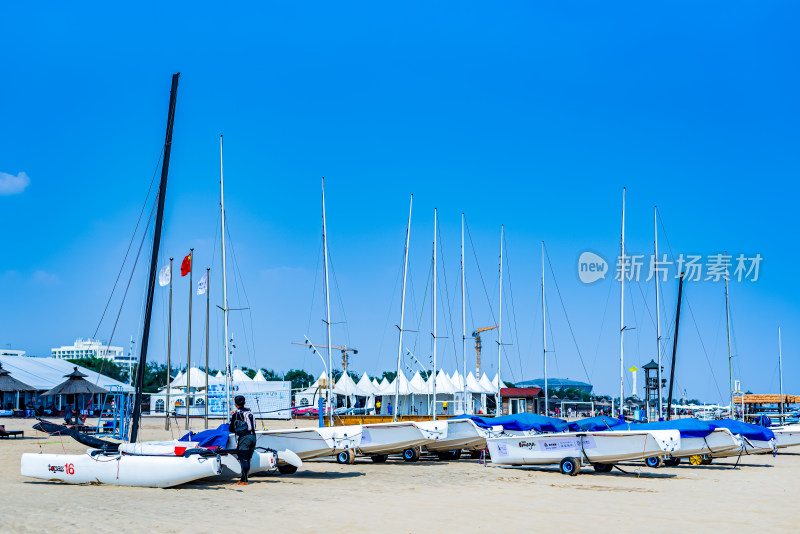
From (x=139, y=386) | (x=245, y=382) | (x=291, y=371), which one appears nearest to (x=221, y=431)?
(x=139, y=386)

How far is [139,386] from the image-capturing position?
1734cm

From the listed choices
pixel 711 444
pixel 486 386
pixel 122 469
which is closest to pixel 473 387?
pixel 486 386

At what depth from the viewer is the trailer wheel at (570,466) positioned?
64.1 ft

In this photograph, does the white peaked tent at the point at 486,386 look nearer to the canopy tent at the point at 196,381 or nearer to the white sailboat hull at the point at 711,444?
the canopy tent at the point at 196,381

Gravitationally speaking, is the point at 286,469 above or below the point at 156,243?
below

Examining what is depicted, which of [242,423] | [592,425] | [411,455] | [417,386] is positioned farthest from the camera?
[417,386]

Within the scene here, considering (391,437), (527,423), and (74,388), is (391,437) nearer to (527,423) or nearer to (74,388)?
(527,423)

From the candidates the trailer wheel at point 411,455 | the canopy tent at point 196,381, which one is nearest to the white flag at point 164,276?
the trailer wheel at point 411,455

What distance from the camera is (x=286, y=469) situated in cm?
1841

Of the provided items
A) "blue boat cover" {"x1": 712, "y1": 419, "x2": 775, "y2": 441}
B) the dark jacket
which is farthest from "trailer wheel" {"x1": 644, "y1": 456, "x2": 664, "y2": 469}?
the dark jacket

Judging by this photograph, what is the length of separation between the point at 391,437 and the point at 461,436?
10.3ft

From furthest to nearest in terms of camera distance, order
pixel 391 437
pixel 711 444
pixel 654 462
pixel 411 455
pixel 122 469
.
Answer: pixel 411 455 < pixel 711 444 < pixel 654 462 < pixel 391 437 < pixel 122 469

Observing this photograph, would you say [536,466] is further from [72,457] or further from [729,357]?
[729,357]

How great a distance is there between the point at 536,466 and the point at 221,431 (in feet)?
32.0
